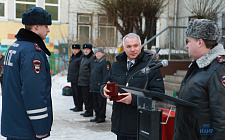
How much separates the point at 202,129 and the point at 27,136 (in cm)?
159

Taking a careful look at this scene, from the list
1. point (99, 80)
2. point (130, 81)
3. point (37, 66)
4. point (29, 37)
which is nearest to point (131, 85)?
point (130, 81)

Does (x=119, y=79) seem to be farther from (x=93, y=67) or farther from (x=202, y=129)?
(x=93, y=67)

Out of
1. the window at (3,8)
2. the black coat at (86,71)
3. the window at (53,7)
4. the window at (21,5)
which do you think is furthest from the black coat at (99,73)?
the window at (3,8)

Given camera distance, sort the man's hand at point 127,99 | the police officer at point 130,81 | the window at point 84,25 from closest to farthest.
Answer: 1. the man's hand at point 127,99
2. the police officer at point 130,81
3. the window at point 84,25

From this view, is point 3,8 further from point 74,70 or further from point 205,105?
point 205,105

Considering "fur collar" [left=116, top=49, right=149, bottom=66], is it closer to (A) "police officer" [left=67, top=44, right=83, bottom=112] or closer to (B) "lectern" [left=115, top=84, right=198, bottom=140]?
(B) "lectern" [left=115, top=84, right=198, bottom=140]

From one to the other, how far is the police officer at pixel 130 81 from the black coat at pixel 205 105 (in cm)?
96

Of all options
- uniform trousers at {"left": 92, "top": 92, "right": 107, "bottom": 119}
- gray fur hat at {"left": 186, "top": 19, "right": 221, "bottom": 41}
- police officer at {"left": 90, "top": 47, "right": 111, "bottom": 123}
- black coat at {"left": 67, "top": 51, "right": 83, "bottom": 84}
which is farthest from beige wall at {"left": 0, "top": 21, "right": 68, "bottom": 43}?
gray fur hat at {"left": 186, "top": 19, "right": 221, "bottom": 41}

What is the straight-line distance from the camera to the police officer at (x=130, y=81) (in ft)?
11.2

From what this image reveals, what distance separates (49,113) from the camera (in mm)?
3066

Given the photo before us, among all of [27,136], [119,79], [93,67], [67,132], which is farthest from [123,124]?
[93,67]

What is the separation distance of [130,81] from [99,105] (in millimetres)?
4644

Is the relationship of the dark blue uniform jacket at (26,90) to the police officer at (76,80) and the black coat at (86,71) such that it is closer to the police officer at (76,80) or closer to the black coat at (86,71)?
the black coat at (86,71)

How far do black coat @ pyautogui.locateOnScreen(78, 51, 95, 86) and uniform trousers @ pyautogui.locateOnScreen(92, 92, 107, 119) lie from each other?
693 millimetres
